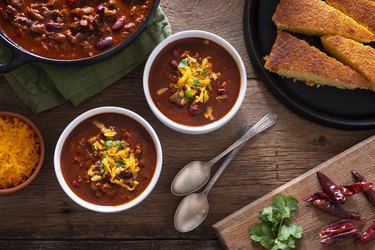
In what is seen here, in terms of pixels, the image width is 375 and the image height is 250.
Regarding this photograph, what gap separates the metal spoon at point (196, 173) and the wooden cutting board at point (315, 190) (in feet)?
1.04

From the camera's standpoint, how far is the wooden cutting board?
12.7 feet

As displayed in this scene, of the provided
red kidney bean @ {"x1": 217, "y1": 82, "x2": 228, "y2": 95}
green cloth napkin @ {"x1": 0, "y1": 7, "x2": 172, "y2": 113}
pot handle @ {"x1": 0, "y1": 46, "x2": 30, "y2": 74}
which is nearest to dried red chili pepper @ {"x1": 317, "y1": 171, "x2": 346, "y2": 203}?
red kidney bean @ {"x1": 217, "y1": 82, "x2": 228, "y2": 95}

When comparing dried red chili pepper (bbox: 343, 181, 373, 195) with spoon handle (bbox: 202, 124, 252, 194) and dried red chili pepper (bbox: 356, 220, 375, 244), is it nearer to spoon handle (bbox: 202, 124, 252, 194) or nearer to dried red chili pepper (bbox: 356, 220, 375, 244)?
dried red chili pepper (bbox: 356, 220, 375, 244)

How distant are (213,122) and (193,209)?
2.02ft

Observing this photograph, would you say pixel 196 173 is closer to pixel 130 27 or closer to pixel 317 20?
pixel 130 27

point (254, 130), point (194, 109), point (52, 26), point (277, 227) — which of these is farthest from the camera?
point (254, 130)

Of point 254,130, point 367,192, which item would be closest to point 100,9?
point 254,130

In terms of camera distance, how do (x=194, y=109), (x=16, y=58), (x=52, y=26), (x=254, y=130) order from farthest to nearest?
(x=254, y=130)
(x=194, y=109)
(x=52, y=26)
(x=16, y=58)

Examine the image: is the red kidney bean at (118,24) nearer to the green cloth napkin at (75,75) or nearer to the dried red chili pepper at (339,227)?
the green cloth napkin at (75,75)

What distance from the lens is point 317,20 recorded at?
3984 millimetres

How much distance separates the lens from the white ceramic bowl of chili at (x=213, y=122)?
3.71m

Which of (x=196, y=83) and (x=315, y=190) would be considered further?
(x=315, y=190)

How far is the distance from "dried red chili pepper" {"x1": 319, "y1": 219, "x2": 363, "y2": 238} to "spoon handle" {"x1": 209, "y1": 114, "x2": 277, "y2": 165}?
78 cm

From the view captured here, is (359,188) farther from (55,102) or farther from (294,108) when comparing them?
(55,102)
